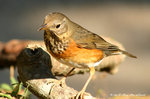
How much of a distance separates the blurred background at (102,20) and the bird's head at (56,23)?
3695 mm

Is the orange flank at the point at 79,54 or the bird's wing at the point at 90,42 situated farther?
the bird's wing at the point at 90,42

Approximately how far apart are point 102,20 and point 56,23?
17.0ft

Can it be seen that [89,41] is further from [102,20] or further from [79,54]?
[102,20]

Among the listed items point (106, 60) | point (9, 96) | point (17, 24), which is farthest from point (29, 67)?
point (17, 24)

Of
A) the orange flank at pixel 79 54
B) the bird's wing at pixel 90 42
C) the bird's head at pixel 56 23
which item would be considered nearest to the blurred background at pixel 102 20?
the bird's wing at pixel 90 42

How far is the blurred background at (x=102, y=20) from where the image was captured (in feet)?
24.0

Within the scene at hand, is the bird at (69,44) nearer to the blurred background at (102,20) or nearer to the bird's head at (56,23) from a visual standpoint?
the bird's head at (56,23)

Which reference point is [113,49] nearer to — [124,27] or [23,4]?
[124,27]

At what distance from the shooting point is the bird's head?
3.08 meters

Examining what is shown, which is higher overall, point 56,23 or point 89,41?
point 56,23

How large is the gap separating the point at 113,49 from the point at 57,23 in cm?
86

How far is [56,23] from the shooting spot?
317 cm

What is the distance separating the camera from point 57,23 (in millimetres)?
3191

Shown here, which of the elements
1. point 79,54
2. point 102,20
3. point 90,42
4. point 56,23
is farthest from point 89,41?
point 102,20
